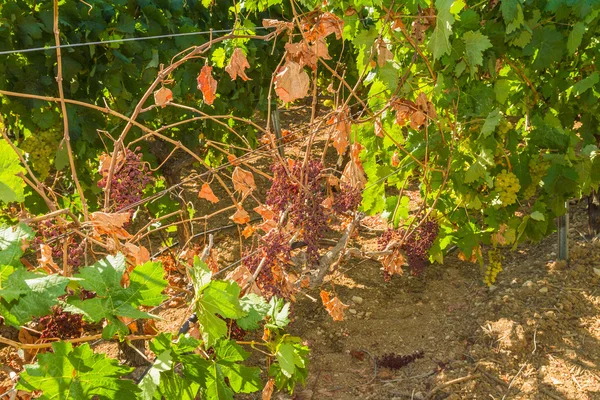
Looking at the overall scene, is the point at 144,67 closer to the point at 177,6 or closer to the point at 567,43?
the point at 177,6

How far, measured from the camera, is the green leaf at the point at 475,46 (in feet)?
9.73

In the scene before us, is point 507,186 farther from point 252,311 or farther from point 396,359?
point 252,311

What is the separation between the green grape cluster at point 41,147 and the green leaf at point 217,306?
2.38 m

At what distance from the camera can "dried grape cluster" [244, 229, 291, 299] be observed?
2.64m

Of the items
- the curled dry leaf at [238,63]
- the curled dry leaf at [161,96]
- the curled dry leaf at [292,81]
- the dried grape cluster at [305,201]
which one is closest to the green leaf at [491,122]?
the dried grape cluster at [305,201]

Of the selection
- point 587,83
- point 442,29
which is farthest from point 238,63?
point 587,83

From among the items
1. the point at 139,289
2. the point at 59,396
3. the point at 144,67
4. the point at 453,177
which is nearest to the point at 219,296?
the point at 139,289

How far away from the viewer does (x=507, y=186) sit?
343 centimetres

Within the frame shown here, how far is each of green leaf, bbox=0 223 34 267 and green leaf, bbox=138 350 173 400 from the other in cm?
42

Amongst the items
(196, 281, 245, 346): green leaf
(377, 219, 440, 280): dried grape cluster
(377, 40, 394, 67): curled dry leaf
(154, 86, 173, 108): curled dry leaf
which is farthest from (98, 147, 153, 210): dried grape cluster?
(377, 219, 440, 280): dried grape cluster

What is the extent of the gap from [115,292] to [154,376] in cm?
23

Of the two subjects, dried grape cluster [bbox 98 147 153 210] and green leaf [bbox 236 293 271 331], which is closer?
green leaf [bbox 236 293 271 331]

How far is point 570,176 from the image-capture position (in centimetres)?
334

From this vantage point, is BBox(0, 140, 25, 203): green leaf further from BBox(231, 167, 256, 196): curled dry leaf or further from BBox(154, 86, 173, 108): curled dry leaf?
BBox(231, 167, 256, 196): curled dry leaf
